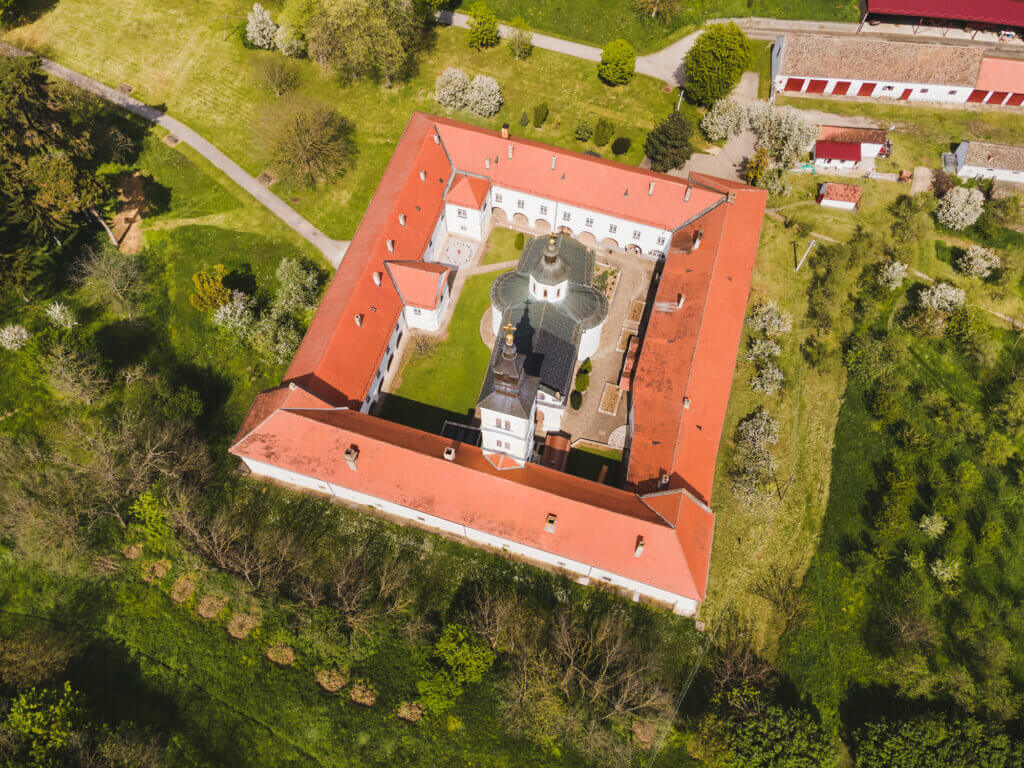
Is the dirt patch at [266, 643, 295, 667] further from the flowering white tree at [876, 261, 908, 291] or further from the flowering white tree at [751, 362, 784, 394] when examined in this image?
the flowering white tree at [876, 261, 908, 291]

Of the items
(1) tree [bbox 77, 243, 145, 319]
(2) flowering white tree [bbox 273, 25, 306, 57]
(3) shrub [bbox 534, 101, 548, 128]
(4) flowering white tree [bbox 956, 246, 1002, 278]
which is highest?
(2) flowering white tree [bbox 273, 25, 306, 57]

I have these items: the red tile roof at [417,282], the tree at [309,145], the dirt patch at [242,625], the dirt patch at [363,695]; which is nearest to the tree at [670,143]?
the red tile roof at [417,282]

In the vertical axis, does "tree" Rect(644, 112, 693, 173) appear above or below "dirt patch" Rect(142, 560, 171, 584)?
above

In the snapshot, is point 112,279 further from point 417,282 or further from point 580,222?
point 580,222

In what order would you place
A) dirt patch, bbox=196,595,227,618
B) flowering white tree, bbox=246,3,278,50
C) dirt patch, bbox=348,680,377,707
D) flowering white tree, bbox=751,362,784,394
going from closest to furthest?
dirt patch, bbox=348,680,377,707 < dirt patch, bbox=196,595,227,618 < flowering white tree, bbox=751,362,784,394 < flowering white tree, bbox=246,3,278,50

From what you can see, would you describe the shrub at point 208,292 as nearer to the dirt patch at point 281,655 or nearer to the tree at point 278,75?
the tree at point 278,75

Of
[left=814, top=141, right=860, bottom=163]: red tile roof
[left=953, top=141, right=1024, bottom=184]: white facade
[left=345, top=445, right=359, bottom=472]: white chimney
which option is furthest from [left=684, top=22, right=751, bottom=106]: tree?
[left=345, top=445, right=359, bottom=472]: white chimney
